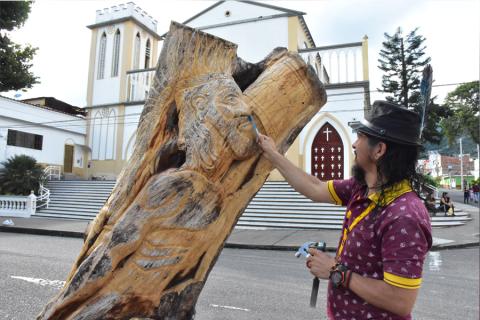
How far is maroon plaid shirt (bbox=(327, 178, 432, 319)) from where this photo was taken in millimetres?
1029

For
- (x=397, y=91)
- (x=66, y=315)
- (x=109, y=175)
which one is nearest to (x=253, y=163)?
(x=66, y=315)

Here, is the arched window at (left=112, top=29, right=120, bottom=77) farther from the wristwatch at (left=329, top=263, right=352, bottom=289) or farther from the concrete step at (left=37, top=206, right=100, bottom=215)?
the wristwatch at (left=329, top=263, right=352, bottom=289)

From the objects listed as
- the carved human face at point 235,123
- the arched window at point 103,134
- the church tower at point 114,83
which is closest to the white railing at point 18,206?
the church tower at point 114,83

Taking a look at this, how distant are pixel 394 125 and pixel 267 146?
62cm

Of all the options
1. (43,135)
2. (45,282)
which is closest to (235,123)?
(45,282)

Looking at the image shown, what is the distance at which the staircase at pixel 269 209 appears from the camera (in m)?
10.3

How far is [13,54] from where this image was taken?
1324 centimetres

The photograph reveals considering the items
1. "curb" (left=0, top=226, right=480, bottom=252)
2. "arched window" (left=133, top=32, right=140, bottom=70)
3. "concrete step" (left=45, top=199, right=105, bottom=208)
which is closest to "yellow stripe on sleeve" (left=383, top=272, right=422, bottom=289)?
"curb" (left=0, top=226, right=480, bottom=252)

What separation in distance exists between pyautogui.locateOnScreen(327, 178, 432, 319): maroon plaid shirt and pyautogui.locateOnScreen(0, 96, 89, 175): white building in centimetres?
1793

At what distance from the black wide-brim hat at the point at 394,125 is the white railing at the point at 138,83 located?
18225mm

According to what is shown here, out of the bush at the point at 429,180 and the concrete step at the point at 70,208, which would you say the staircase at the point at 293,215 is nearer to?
the bush at the point at 429,180

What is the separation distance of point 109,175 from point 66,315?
17.9 metres

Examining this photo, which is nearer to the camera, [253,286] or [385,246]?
[385,246]

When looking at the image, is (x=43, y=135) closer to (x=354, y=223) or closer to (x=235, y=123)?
(x=235, y=123)
